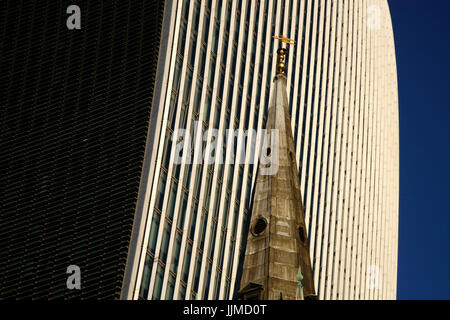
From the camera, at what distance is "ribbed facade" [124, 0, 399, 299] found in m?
79.6

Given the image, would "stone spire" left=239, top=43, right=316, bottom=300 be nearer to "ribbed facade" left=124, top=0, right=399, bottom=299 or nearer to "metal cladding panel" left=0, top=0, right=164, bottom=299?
"ribbed facade" left=124, top=0, right=399, bottom=299

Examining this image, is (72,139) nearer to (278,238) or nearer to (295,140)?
(295,140)

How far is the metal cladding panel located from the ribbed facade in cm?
226

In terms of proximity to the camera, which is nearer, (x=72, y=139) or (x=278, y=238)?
(x=278, y=238)

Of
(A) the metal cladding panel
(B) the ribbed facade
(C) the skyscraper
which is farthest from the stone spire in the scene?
(A) the metal cladding panel

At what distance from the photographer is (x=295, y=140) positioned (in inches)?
4114

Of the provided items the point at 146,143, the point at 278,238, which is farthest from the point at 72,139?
the point at 278,238

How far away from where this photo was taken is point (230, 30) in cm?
9281

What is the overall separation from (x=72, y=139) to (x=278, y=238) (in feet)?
136

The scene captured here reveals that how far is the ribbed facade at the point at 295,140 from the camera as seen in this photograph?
79.6 metres

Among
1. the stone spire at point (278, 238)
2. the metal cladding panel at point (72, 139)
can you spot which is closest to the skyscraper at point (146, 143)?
the metal cladding panel at point (72, 139)

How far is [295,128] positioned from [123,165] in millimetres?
27493

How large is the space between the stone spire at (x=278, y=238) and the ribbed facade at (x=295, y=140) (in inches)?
83.4
